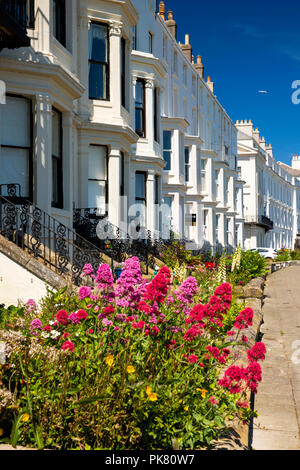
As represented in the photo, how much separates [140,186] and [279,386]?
14.6m

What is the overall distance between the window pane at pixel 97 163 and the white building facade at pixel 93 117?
0.03 metres

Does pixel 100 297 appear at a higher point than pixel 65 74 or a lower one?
lower

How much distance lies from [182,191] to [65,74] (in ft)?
53.3

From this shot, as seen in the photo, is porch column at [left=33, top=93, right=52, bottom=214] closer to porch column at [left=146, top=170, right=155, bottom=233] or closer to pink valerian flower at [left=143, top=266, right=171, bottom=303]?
pink valerian flower at [left=143, top=266, right=171, bottom=303]

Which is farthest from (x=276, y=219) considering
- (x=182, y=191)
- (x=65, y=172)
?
(x=65, y=172)

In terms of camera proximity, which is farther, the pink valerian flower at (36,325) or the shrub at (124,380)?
the pink valerian flower at (36,325)

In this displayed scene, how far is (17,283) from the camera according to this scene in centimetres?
901

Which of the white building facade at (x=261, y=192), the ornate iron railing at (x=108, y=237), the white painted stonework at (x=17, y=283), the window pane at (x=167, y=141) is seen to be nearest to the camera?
the white painted stonework at (x=17, y=283)

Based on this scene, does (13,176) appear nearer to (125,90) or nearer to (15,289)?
(15,289)

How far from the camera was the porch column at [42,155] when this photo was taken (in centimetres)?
1145

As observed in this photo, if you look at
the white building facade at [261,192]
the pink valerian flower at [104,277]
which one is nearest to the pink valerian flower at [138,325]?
the pink valerian flower at [104,277]

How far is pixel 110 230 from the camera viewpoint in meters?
15.7

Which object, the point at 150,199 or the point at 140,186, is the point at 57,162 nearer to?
the point at 150,199

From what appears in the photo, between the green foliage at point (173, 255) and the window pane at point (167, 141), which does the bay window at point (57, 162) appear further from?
the window pane at point (167, 141)
